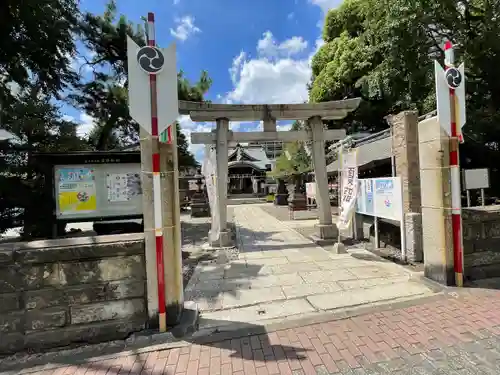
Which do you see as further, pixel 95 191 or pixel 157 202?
pixel 95 191

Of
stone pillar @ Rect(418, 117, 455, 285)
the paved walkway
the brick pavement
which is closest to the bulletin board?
the paved walkway

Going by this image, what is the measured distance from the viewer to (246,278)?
4.62 metres

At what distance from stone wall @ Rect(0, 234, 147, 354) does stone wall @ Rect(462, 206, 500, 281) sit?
432 centimetres

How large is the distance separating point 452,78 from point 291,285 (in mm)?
3589

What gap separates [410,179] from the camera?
508 centimetres

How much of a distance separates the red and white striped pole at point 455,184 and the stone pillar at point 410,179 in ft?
3.96

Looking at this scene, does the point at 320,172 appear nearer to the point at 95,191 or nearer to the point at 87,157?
the point at 95,191

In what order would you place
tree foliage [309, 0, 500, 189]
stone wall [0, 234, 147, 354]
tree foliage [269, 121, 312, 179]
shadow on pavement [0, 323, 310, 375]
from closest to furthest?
shadow on pavement [0, 323, 310, 375], stone wall [0, 234, 147, 354], tree foliage [309, 0, 500, 189], tree foliage [269, 121, 312, 179]

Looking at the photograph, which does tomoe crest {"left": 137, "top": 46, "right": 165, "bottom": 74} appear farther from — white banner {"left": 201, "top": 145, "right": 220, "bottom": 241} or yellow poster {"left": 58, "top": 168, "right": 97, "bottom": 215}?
white banner {"left": 201, "top": 145, "right": 220, "bottom": 241}

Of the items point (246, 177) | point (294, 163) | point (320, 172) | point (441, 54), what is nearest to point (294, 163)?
point (294, 163)

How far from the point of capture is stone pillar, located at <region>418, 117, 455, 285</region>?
366 cm

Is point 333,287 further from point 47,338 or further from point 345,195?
point 47,338

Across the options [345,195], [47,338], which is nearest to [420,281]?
[345,195]

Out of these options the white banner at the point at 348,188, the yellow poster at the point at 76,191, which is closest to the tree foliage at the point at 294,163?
the white banner at the point at 348,188
